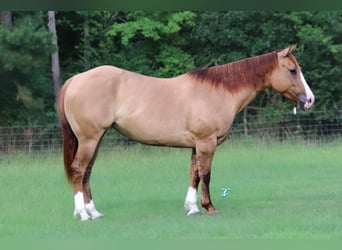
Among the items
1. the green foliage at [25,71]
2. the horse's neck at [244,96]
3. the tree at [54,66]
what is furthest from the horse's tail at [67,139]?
the tree at [54,66]

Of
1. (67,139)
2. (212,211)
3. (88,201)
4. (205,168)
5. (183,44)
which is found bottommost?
(212,211)

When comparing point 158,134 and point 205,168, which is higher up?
point 158,134

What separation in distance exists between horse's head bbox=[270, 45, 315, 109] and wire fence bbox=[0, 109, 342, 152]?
669cm

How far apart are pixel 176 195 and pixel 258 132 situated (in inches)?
311

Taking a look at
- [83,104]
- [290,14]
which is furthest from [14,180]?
[290,14]

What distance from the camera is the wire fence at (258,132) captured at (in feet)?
42.6

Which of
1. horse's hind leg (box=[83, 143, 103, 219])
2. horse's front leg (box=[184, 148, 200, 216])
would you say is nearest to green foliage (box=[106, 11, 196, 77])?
horse's front leg (box=[184, 148, 200, 216])

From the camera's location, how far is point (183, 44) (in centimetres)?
1816

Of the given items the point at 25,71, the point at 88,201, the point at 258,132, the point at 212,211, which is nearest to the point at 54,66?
the point at 25,71

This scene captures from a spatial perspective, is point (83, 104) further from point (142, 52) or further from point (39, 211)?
point (142, 52)

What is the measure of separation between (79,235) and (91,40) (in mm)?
13905

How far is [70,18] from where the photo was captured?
57.5 feet

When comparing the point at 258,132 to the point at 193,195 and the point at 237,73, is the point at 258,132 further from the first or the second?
the point at 193,195

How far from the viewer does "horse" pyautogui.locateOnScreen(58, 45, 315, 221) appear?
5.52 meters
